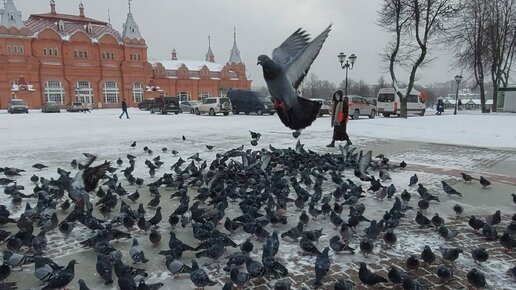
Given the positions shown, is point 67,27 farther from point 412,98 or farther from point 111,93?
point 412,98

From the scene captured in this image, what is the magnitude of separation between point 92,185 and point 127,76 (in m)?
55.2

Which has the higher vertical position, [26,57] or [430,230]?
[26,57]

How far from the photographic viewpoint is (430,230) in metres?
4.52

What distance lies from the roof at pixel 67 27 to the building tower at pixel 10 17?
3.70 feet

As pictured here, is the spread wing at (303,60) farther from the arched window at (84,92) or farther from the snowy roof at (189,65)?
the snowy roof at (189,65)

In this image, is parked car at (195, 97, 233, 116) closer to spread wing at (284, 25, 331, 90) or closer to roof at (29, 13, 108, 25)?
spread wing at (284, 25, 331, 90)

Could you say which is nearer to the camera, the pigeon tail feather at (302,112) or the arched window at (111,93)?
the pigeon tail feather at (302,112)

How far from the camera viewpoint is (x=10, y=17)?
163 feet

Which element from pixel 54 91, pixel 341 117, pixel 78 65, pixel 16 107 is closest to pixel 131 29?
pixel 78 65

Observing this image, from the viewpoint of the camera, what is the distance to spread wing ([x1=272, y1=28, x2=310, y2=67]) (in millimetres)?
5230

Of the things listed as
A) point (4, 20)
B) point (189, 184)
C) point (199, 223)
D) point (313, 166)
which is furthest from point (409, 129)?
point (4, 20)

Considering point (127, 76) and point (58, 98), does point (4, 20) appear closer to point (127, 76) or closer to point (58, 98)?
point (58, 98)

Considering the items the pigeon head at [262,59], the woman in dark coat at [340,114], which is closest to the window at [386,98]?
the woman in dark coat at [340,114]

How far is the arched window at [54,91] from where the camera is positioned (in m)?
50.5
